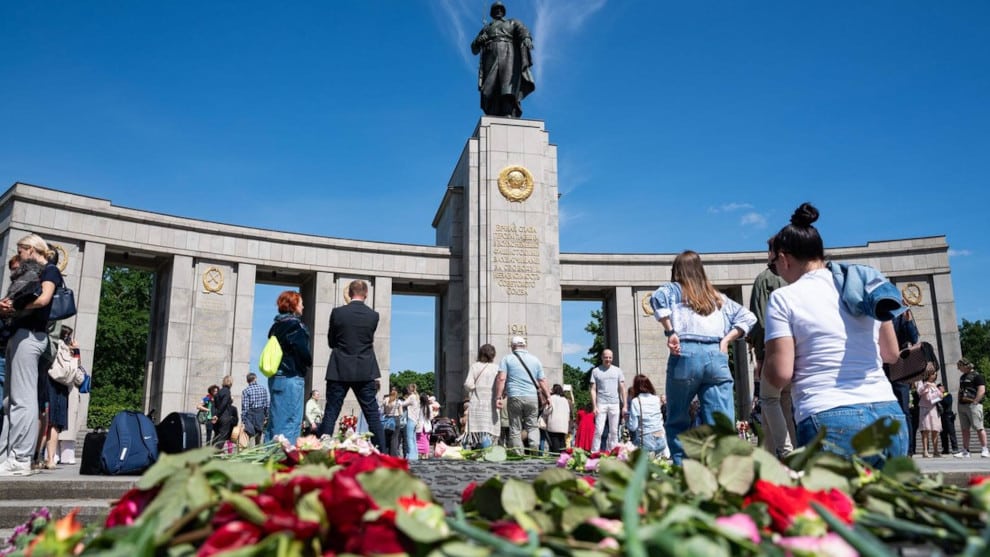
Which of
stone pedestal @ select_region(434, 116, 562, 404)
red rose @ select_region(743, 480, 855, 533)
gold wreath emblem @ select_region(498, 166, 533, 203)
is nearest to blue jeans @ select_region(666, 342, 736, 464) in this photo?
red rose @ select_region(743, 480, 855, 533)

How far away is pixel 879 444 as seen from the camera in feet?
5.38

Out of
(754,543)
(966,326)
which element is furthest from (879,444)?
(966,326)

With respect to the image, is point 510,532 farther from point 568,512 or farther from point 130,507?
point 130,507

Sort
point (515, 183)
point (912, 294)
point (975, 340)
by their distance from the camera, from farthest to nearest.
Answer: point (975, 340)
point (912, 294)
point (515, 183)

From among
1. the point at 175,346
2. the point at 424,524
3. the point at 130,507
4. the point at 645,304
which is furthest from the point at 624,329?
the point at 424,524

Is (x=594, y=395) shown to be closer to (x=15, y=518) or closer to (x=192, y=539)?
(x=15, y=518)

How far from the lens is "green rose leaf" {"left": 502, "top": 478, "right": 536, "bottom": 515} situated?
1.51m

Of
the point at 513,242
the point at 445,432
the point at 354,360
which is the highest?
the point at 513,242

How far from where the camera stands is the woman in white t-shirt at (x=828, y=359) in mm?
3221

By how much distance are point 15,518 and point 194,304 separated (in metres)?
20.5

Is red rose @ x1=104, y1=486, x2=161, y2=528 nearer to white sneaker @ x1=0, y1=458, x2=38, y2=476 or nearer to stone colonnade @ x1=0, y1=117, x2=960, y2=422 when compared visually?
white sneaker @ x1=0, y1=458, x2=38, y2=476

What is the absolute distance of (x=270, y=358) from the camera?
797 centimetres

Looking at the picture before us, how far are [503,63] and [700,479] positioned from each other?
78.6ft

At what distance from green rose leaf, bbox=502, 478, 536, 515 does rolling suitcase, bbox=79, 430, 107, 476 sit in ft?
25.4
